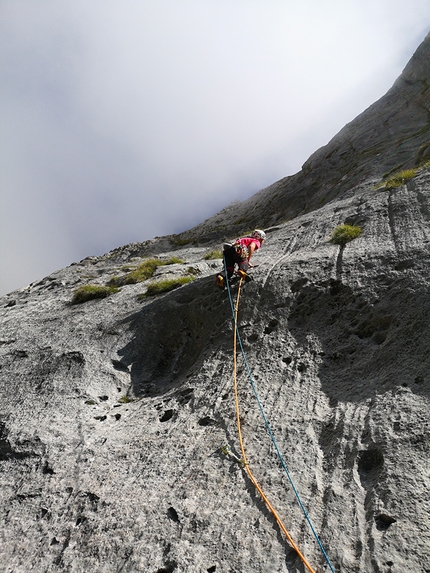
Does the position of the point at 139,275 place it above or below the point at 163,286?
above

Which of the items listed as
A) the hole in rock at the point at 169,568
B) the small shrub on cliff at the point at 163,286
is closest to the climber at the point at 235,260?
the small shrub on cliff at the point at 163,286

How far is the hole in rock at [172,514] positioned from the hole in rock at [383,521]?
2.50 metres

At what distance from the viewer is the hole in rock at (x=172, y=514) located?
527 centimetres

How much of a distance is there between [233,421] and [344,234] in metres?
6.87

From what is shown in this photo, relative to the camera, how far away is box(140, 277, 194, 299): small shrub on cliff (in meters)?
13.2

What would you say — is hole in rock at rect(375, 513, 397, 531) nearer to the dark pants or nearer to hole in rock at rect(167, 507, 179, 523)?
hole in rock at rect(167, 507, 179, 523)

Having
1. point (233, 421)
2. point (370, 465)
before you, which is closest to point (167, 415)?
point (233, 421)

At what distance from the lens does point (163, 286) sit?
526 inches

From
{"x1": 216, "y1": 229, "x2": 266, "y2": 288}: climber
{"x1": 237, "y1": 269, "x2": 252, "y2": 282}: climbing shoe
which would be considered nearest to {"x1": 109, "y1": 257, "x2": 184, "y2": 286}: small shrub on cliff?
{"x1": 216, "y1": 229, "x2": 266, "y2": 288}: climber

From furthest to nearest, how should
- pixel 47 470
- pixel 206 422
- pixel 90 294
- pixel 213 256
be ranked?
pixel 213 256 → pixel 90 294 → pixel 206 422 → pixel 47 470

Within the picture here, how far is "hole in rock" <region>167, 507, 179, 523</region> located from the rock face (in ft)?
0.26

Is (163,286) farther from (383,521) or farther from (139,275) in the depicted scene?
(383,521)

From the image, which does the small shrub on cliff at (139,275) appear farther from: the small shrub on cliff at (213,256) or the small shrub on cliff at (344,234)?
the small shrub on cliff at (344,234)

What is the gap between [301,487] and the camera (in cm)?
530
